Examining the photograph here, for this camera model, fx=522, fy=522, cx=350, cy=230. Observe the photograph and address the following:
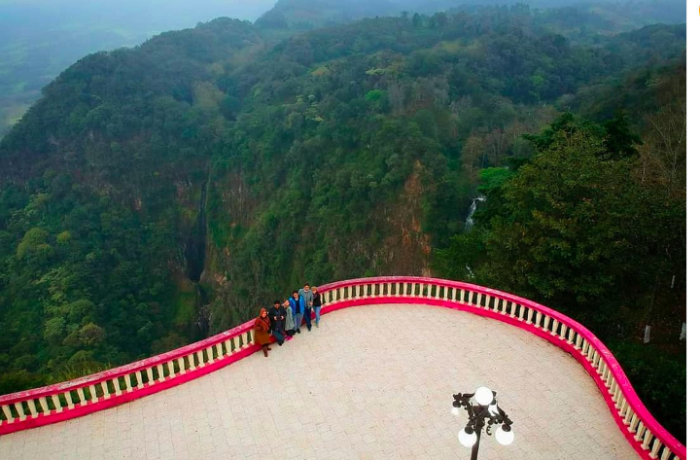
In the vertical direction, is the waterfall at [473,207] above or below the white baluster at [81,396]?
below

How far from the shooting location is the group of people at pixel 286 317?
11914mm

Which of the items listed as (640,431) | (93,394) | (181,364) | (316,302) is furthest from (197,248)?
(640,431)

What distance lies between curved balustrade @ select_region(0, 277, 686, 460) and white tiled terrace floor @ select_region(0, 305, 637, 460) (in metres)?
0.22

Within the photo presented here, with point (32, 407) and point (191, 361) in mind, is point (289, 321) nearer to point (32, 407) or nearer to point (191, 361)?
point (191, 361)

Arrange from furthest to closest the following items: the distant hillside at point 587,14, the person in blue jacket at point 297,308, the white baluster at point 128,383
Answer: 1. the distant hillside at point 587,14
2. the person in blue jacket at point 297,308
3. the white baluster at point 128,383

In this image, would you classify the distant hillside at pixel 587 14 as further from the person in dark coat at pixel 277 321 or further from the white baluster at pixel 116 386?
the white baluster at pixel 116 386

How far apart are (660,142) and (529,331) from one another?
17.7 m

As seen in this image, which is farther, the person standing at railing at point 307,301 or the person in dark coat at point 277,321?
the person standing at railing at point 307,301

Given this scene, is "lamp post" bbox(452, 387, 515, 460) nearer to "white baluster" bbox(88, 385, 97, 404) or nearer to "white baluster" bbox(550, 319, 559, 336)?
"white baluster" bbox(550, 319, 559, 336)

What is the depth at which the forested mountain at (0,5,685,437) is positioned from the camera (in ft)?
54.7

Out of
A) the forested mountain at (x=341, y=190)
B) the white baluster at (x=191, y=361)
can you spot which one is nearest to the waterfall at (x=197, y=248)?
the forested mountain at (x=341, y=190)

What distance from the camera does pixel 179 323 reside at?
6362cm

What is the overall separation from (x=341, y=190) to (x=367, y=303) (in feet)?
125

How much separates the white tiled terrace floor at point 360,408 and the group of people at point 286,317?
340 millimetres
